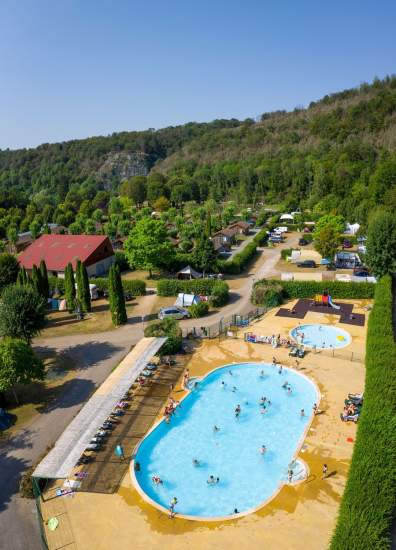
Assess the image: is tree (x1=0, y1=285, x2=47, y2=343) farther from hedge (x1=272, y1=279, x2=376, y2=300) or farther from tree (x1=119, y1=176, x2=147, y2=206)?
tree (x1=119, y1=176, x2=147, y2=206)

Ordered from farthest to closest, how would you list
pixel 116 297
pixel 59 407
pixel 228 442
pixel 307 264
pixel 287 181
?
pixel 287 181 → pixel 307 264 → pixel 116 297 → pixel 59 407 → pixel 228 442

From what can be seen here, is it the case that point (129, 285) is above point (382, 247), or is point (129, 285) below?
below

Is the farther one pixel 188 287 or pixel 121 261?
pixel 121 261

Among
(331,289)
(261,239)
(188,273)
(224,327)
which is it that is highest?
(261,239)

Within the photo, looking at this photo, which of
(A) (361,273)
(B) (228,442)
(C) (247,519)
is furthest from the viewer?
(A) (361,273)

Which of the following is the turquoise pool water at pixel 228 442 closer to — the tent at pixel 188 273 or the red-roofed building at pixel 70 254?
the tent at pixel 188 273

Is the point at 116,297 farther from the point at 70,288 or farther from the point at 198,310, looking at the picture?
the point at 70,288

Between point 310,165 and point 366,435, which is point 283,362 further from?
point 310,165

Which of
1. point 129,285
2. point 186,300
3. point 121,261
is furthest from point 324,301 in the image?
point 121,261

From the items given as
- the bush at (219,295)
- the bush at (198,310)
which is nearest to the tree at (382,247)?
the bush at (219,295)
